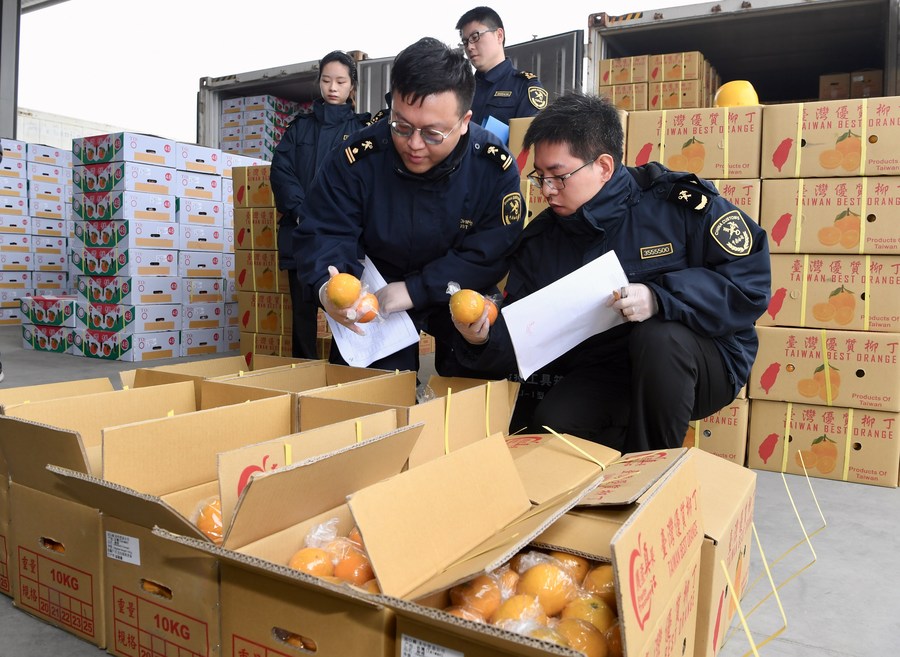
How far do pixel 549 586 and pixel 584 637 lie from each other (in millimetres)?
111

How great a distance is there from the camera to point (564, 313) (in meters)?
1.69

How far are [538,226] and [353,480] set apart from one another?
1018 millimetres

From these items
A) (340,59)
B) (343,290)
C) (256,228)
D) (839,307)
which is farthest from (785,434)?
(256,228)

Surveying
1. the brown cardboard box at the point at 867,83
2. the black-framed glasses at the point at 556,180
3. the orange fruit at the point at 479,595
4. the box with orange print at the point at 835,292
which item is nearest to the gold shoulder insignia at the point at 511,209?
the black-framed glasses at the point at 556,180

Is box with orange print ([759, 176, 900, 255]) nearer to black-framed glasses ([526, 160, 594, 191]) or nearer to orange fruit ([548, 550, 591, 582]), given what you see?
black-framed glasses ([526, 160, 594, 191])

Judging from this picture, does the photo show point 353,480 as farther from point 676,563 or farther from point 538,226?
point 538,226

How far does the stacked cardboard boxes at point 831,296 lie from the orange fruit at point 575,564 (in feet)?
5.76

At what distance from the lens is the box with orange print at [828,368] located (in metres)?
2.38

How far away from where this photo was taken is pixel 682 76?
466 centimetres

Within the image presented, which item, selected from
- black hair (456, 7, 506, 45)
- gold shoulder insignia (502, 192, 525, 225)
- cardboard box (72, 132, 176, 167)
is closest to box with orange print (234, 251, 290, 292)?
cardboard box (72, 132, 176, 167)

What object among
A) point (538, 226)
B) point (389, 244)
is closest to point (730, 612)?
point (538, 226)

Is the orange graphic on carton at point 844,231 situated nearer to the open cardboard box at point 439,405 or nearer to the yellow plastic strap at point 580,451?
the open cardboard box at point 439,405

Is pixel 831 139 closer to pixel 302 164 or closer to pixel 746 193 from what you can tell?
pixel 746 193

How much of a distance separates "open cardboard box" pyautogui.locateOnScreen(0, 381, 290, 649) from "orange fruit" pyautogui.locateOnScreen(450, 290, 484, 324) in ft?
1.61
